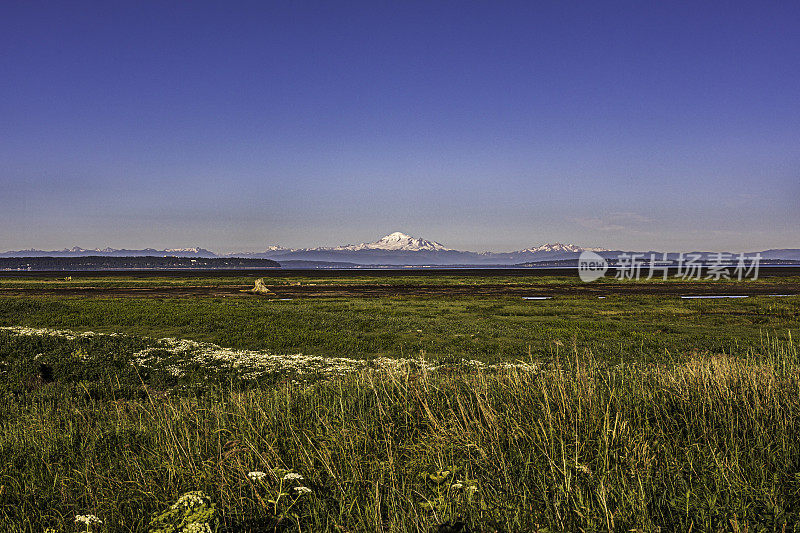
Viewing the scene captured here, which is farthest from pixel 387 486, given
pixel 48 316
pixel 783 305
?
pixel 783 305

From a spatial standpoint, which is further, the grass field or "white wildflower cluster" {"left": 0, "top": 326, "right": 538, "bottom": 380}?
"white wildflower cluster" {"left": 0, "top": 326, "right": 538, "bottom": 380}

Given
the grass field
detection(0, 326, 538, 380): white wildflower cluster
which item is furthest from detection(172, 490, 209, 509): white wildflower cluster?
detection(0, 326, 538, 380): white wildflower cluster

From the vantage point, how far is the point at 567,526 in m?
3.96

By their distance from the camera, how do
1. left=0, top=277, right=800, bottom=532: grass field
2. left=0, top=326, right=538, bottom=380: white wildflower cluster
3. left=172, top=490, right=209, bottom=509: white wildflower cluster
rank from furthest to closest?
1. left=0, top=326, right=538, bottom=380: white wildflower cluster
2. left=0, top=277, right=800, bottom=532: grass field
3. left=172, top=490, right=209, bottom=509: white wildflower cluster

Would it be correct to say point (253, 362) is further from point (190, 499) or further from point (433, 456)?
point (190, 499)

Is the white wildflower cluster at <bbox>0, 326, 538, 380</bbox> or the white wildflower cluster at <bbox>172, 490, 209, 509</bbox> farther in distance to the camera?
the white wildflower cluster at <bbox>0, 326, 538, 380</bbox>

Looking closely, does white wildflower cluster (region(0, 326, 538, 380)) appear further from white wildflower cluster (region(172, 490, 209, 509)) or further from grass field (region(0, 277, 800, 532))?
white wildflower cluster (region(172, 490, 209, 509))

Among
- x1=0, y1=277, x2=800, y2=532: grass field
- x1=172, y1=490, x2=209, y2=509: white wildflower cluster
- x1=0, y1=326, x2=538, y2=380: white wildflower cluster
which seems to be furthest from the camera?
x1=0, y1=326, x2=538, y2=380: white wildflower cluster

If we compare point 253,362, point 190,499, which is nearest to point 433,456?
→ point 190,499

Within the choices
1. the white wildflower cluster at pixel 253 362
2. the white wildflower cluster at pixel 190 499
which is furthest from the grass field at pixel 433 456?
the white wildflower cluster at pixel 253 362

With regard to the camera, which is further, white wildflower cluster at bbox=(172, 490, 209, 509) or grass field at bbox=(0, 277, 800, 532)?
grass field at bbox=(0, 277, 800, 532)

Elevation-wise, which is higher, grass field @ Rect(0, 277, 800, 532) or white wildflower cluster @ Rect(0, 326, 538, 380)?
grass field @ Rect(0, 277, 800, 532)

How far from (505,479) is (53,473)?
5.77 metres

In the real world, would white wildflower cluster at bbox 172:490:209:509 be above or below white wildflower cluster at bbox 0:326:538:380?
above
